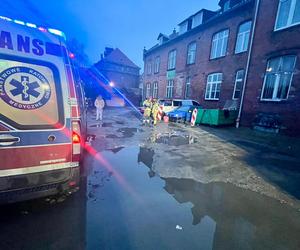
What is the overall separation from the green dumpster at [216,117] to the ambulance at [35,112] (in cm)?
1138

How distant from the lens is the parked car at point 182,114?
47.1 feet

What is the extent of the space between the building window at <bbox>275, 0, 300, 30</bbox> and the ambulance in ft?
42.6

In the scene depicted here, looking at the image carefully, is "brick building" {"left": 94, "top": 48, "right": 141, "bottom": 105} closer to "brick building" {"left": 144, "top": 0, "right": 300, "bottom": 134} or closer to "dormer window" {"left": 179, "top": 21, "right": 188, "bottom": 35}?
"dormer window" {"left": 179, "top": 21, "right": 188, "bottom": 35}

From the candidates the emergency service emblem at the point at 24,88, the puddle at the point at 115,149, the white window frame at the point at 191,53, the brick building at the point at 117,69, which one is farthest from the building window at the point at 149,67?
the emergency service emblem at the point at 24,88

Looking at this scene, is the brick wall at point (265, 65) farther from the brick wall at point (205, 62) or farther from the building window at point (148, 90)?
the building window at point (148, 90)

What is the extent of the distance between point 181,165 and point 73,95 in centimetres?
357

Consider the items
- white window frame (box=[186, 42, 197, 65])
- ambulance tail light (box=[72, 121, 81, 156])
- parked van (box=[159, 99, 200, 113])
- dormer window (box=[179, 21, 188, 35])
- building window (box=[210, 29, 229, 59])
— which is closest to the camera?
ambulance tail light (box=[72, 121, 81, 156])

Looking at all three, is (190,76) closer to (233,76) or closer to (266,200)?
(233,76)

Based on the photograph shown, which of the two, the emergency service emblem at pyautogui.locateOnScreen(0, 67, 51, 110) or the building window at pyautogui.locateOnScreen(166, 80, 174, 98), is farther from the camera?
the building window at pyautogui.locateOnScreen(166, 80, 174, 98)

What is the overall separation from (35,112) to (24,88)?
12.8 inches

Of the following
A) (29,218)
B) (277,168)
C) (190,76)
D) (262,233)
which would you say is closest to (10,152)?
(29,218)

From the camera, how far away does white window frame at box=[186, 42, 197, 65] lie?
19581 mm

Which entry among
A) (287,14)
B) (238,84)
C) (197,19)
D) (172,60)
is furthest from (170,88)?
(287,14)

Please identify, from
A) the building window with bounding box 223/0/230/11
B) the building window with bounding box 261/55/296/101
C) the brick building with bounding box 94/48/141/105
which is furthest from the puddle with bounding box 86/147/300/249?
the brick building with bounding box 94/48/141/105
